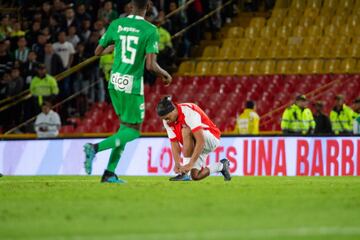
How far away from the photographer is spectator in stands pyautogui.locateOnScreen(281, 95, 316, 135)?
84.0 ft

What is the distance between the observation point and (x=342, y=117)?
26.0 meters

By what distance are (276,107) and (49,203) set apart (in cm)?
1756

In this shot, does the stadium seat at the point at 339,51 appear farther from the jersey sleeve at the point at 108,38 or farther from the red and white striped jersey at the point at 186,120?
the jersey sleeve at the point at 108,38

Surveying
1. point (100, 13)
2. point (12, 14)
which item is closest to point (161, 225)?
point (100, 13)

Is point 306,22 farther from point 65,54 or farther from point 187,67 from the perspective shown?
point 65,54

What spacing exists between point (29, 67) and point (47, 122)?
10.5 feet

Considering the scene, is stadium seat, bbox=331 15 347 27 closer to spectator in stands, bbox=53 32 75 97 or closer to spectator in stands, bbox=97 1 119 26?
spectator in stands, bbox=97 1 119 26

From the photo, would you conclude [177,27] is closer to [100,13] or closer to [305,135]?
[100,13]

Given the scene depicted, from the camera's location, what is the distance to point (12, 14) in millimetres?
34406

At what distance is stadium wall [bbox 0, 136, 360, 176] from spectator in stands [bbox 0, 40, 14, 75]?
18.9 ft

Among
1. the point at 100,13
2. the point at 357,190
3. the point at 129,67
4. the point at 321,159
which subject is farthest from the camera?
the point at 100,13

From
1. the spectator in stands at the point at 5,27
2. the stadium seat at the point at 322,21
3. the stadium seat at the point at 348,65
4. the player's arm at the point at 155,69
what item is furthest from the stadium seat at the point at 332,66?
the player's arm at the point at 155,69

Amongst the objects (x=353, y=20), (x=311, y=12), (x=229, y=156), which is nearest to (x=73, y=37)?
Answer: (x=311, y=12)

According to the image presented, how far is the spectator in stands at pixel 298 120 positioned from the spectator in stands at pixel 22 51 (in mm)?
8187
